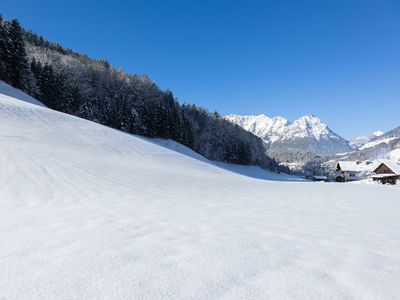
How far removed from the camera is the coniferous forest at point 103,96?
4706 centimetres

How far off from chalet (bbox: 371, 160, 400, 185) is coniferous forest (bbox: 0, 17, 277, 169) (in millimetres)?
40462

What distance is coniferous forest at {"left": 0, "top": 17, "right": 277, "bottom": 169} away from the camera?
154ft

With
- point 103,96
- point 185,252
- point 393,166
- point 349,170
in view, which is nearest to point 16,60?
point 103,96

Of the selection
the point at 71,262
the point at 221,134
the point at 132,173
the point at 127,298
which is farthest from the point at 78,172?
the point at 221,134

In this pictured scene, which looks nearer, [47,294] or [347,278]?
[47,294]

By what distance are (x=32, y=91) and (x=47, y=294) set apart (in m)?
55.7

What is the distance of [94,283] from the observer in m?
2.72

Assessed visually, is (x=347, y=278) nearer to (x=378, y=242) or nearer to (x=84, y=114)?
(x=378, y=242)

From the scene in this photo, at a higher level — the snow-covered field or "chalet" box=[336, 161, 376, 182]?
"chalet" box=[336, 161, 376, 182]

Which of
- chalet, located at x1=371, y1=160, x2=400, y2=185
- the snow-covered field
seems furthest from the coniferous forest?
the snow-covered field

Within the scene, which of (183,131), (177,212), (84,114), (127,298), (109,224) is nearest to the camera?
(127,298)

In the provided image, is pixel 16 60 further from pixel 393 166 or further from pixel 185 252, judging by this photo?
pixel 393 166

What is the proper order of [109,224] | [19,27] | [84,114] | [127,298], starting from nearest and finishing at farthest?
[127,298] < [109,224] < [19,27] < [84,114]

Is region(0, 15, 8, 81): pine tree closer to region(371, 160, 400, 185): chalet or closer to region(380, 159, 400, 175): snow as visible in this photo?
region(371, 160, 400, 185): chalet
